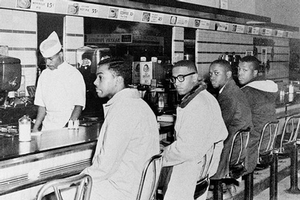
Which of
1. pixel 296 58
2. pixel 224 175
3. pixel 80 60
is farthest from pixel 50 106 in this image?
pixel 296 58

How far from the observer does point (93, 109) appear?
5770mm

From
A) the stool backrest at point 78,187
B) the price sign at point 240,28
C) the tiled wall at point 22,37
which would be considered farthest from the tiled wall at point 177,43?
the stool backrest at point 78,187

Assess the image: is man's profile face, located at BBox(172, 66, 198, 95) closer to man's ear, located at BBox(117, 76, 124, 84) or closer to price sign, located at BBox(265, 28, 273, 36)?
man's ear, located at BBox(117, 76, 124, 84)

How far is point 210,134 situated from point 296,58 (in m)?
11.2

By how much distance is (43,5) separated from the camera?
17.1ft

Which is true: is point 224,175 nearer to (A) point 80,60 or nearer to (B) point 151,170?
(B) point 151,170

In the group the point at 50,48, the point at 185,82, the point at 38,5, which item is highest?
the point at 38,5

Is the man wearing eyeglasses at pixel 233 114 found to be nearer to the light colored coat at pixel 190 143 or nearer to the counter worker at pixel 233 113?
the counter worker at pixel 233 113

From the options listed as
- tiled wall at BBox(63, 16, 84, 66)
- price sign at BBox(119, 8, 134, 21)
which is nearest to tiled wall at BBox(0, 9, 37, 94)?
tiled wall at BBox(63, 16, 84, 66)

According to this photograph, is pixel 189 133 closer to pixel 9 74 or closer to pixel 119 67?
pixel 119 67

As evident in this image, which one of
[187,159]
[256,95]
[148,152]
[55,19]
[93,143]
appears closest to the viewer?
[148,152]

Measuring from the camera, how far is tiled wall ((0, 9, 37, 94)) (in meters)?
5.05

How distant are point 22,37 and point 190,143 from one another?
3.24 m

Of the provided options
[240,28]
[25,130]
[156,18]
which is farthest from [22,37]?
[240,28]
